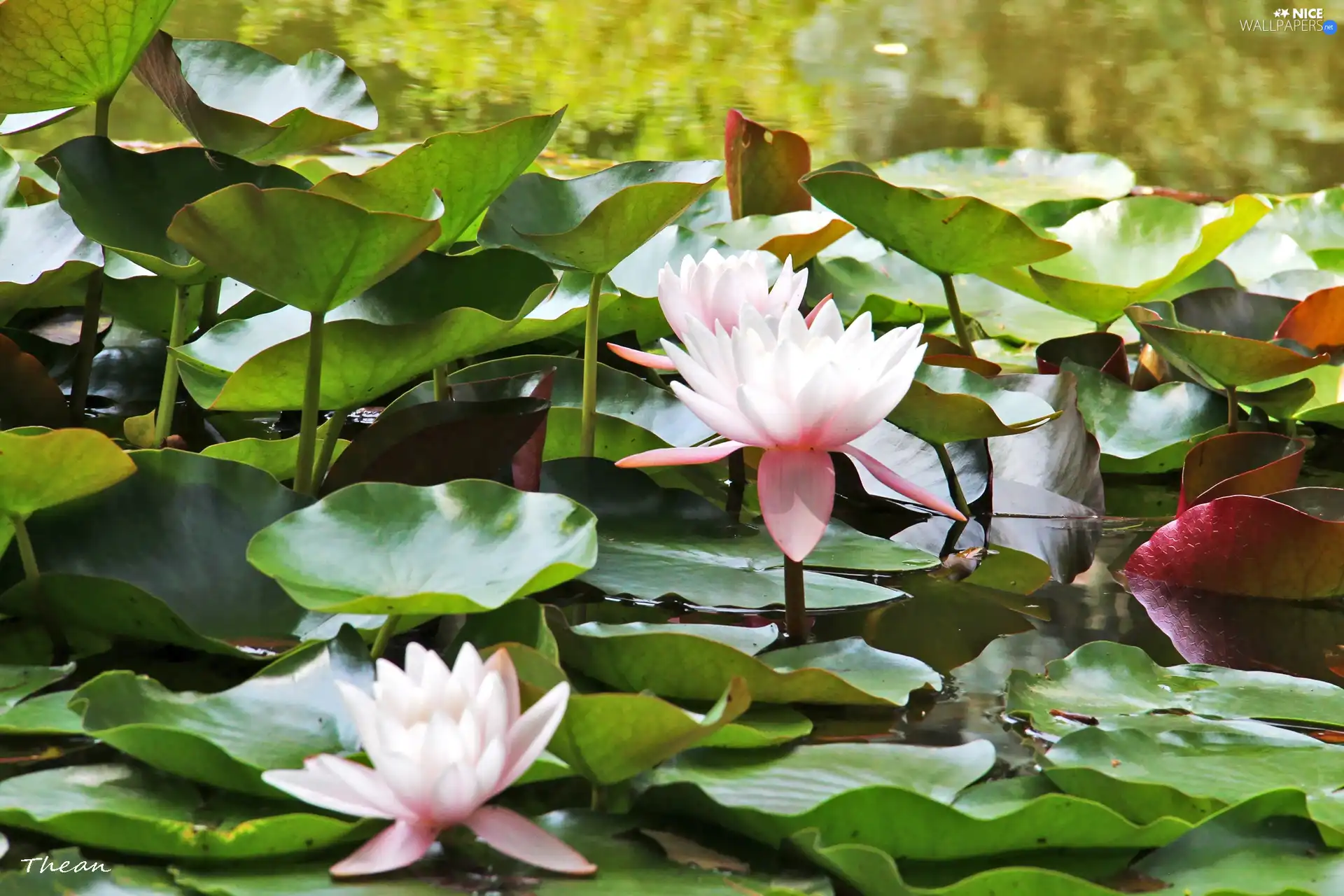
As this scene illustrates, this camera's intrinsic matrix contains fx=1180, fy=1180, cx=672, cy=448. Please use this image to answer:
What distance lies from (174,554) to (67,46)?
428 mm

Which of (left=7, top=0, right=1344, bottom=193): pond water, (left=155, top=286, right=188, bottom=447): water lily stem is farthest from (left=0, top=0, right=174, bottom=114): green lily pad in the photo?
(left=7, top=0, right=1344, bottom=193): pond water

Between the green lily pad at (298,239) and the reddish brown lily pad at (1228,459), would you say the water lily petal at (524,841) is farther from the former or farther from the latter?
the reddish brown lily pad at (1228,459)

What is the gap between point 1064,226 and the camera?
1613 mm

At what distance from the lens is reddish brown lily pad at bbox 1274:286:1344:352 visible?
128cm

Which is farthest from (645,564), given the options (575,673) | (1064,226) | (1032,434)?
(1064,226)

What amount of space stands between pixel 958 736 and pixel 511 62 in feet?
12.9

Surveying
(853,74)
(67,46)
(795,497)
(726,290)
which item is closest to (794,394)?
(795,497)

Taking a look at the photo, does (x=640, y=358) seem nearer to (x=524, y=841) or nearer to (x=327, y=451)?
(x=327, y=451)

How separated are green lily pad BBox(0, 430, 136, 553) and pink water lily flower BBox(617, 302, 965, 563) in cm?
32

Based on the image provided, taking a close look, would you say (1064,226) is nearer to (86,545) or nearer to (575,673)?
(575,673)

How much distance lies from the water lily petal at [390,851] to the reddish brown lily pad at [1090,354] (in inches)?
38.9

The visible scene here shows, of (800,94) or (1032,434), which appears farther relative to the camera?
(800,94)

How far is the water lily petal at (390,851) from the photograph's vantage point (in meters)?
0.48

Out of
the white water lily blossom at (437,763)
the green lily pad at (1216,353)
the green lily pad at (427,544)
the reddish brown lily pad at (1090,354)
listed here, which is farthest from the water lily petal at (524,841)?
the reddish brown lily pad at (1090,354)
